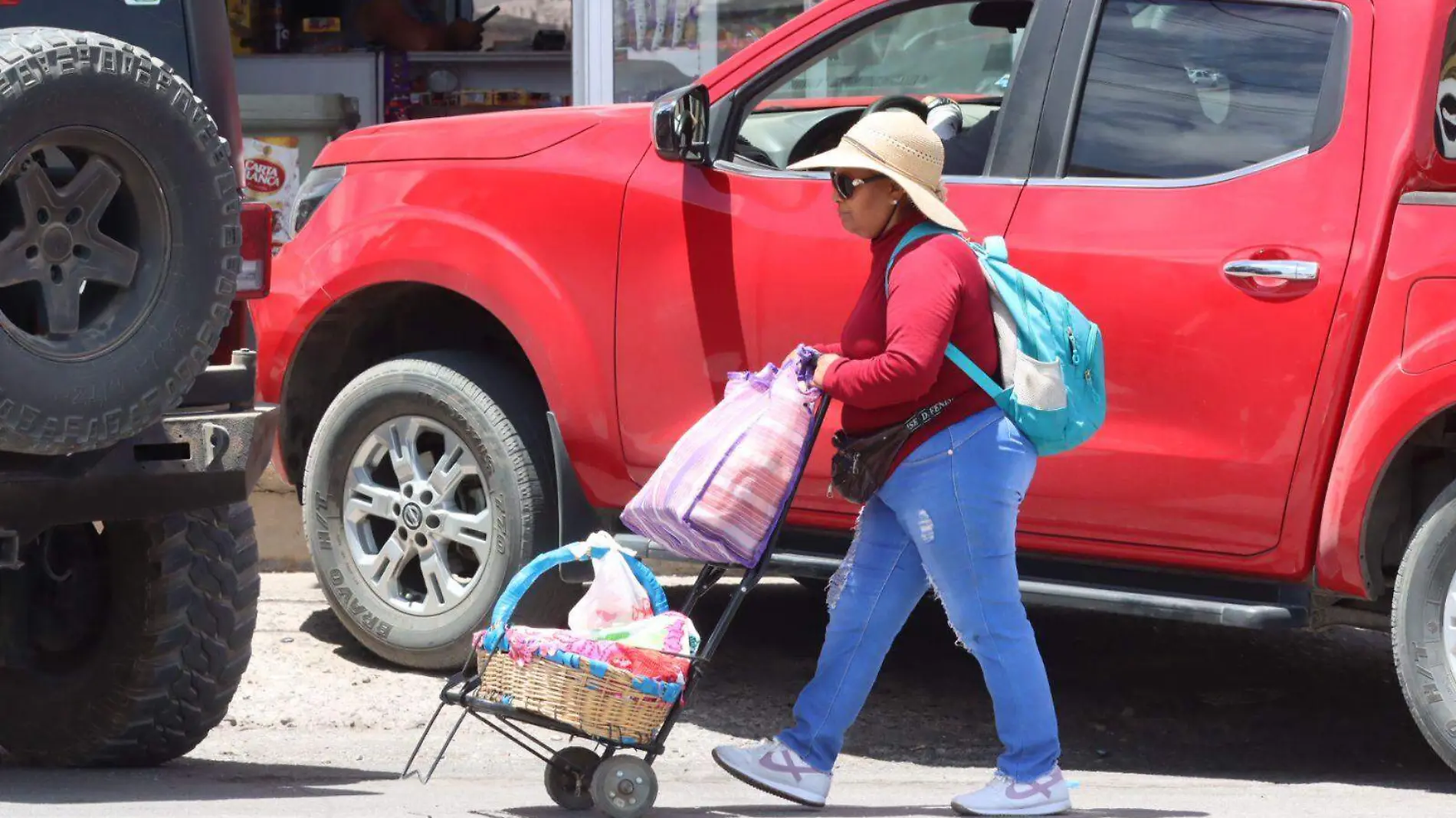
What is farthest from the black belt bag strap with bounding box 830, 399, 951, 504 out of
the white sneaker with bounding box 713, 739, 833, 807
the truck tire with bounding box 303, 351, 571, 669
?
the truck tire with bounding box 303, 351, 571, 669

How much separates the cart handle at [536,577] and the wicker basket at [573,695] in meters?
0.04

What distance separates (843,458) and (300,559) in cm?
407

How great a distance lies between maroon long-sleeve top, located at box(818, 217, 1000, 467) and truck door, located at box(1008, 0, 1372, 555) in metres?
0.71

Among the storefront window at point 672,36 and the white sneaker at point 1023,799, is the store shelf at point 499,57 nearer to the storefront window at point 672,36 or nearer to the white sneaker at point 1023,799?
the storefront window at point 672,36

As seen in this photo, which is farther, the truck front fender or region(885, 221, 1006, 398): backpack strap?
the truck front fender

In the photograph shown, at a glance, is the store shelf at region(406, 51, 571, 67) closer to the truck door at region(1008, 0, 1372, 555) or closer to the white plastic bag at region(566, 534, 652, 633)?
the truck door at region(1008, 0, 1372, 555)

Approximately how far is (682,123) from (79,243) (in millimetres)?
1814

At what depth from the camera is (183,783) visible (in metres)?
4.83

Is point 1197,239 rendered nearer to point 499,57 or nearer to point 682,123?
point 682,123

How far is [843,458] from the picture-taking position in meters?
4.49

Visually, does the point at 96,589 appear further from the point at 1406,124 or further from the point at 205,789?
the point at 1406,124

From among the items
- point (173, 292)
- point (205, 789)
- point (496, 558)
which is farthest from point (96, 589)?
point (496, 558)

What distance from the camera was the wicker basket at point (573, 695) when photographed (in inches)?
165

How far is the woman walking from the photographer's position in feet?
14.1
